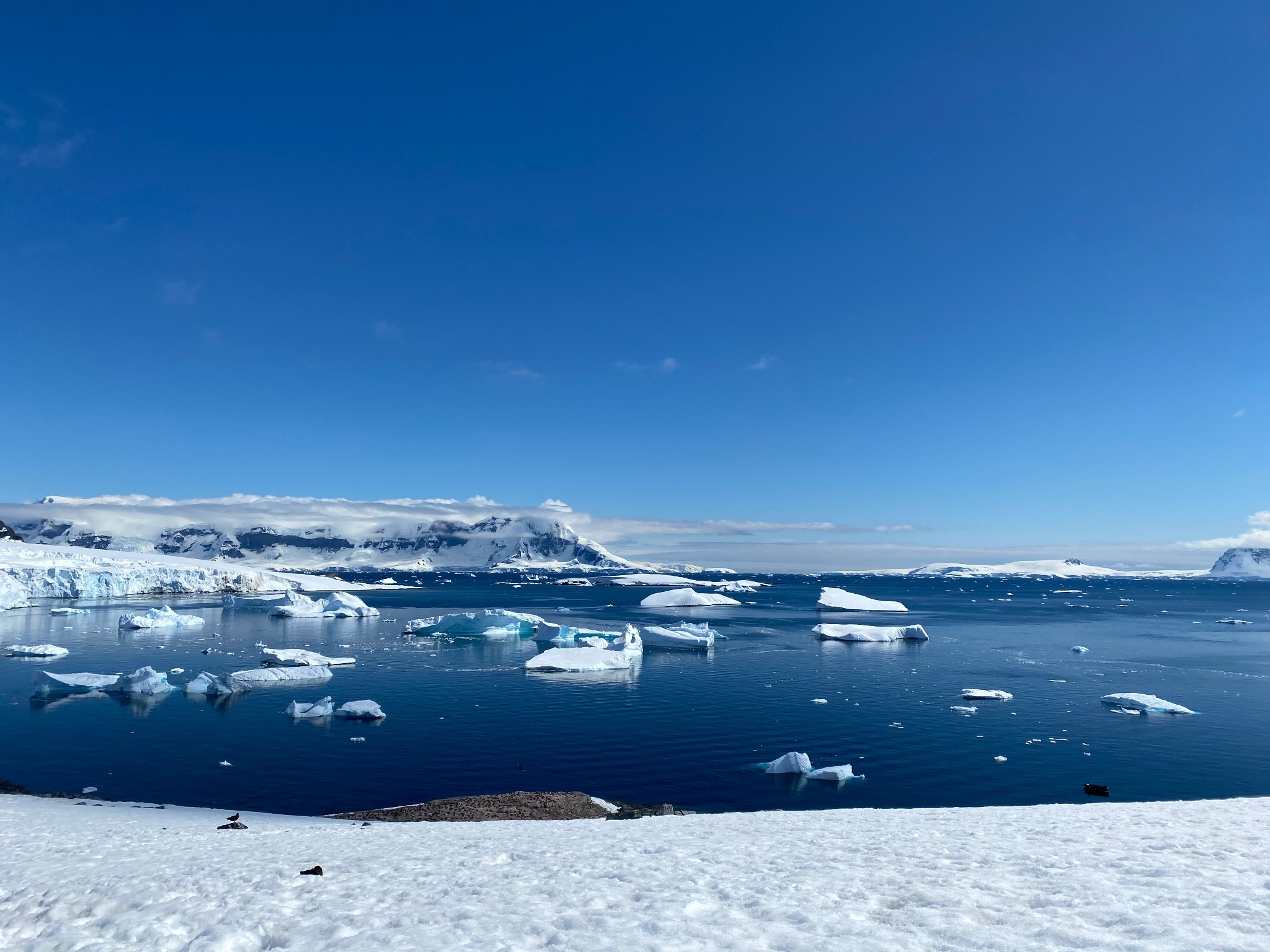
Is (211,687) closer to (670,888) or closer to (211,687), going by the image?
(211,687)

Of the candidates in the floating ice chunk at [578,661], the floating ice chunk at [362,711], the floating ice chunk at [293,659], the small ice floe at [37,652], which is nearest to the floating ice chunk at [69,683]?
the floating ice chunk at [293,659]

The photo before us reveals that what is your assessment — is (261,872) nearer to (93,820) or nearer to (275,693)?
(93,820)

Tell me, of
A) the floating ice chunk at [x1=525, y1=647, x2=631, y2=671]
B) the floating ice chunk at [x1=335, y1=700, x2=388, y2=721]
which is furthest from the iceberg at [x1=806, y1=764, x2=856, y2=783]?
the floating ice chunk at [x1=525, y1=647, x2=631, y2=671]

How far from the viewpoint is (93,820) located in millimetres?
16438

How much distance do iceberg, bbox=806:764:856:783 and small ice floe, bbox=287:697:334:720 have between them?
67.1 ft

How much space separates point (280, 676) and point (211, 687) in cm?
416

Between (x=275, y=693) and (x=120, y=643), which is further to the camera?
(x=120, y=643)

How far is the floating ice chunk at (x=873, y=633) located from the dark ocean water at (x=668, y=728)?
2639mm

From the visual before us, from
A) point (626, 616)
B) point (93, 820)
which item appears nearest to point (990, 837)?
point (93, 820)

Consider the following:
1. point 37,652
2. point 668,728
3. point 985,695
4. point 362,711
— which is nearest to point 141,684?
point 362,711

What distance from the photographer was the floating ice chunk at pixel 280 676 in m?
38.1

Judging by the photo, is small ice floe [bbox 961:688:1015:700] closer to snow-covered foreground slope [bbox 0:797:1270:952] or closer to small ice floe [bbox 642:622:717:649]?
snow-covered foreground slope [bbox 0:797:1270:952]

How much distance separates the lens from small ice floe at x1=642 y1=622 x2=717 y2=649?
5662 cm

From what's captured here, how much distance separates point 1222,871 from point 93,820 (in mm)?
21477
